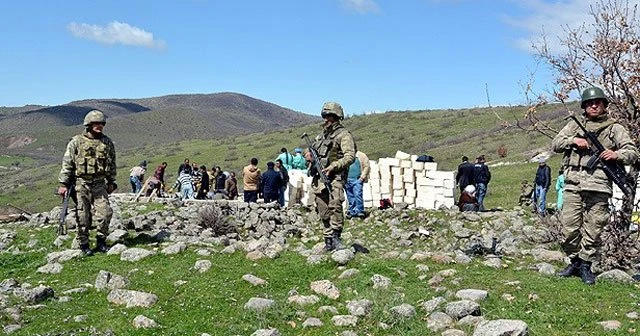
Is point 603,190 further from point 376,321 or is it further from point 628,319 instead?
point 376,321

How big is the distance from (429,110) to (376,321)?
74633 mm

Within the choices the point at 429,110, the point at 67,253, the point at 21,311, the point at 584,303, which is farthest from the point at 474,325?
the point at 429,110

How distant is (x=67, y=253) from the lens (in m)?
9.98

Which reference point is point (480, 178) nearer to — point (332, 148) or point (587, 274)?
point (332, 148)

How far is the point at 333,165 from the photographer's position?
9.53m


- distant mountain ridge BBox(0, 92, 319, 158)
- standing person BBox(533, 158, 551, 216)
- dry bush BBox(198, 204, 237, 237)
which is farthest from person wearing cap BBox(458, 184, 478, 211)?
distant mountain ridge BBox(0, 92, 319, 158)

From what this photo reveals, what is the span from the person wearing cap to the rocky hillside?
26.7 ft

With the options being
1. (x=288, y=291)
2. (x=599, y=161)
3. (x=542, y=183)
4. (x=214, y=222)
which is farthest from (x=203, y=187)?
(x=599, y=161)

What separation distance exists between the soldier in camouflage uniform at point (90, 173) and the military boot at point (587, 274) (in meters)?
6.63

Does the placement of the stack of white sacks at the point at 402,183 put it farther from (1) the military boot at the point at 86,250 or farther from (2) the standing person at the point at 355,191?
(1) the military boot at the point at 86,250

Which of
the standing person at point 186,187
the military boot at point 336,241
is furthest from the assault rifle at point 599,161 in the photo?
the standing person at point 186,187

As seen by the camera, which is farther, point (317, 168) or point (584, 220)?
point (317, 168)

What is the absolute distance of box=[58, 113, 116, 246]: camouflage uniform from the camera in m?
10.1

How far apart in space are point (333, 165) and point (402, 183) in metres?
11.9
